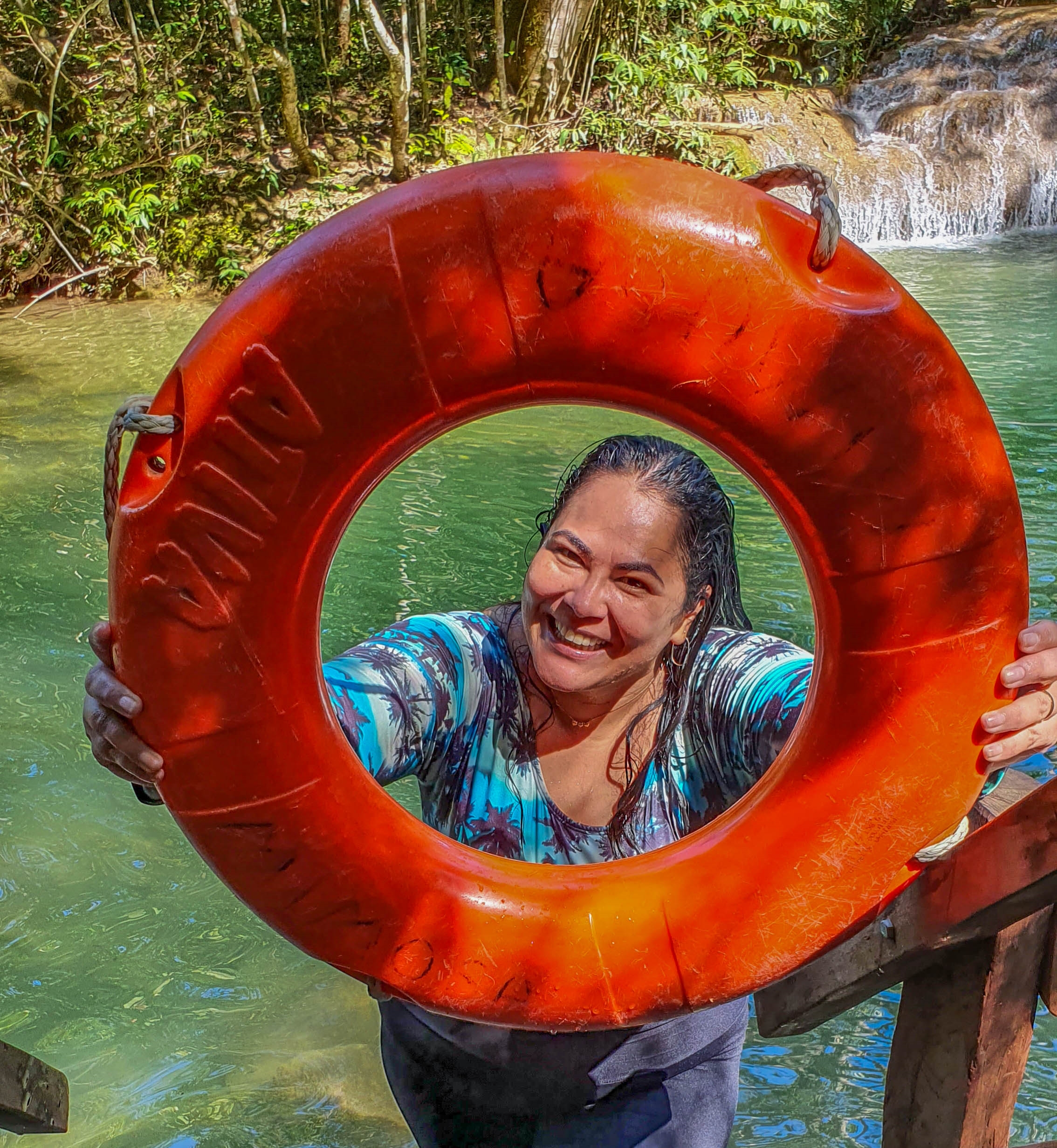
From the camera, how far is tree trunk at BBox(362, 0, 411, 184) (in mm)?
8711

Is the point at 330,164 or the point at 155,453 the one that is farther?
the point at 330,164

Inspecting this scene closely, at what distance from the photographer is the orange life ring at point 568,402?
144 cm

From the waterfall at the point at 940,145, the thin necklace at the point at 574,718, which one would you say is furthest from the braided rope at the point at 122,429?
the waterfall at the point at 940,145

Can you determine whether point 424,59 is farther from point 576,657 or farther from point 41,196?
point 576,657

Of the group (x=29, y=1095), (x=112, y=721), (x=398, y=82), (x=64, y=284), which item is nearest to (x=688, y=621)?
(x=112, y=721)

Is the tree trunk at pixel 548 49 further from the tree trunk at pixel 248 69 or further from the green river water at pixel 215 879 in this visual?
the green river water at pixel 215 879

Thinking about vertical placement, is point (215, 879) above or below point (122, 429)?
below

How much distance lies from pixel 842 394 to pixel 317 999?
2057 mm

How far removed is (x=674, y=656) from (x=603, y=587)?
0.24m

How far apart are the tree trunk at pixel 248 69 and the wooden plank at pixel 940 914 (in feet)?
28.6

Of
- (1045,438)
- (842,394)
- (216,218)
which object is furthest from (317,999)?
(216,218)

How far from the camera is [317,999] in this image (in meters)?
2.89

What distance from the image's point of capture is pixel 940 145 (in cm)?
1090

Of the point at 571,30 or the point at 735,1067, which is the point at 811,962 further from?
the point at 571,30
